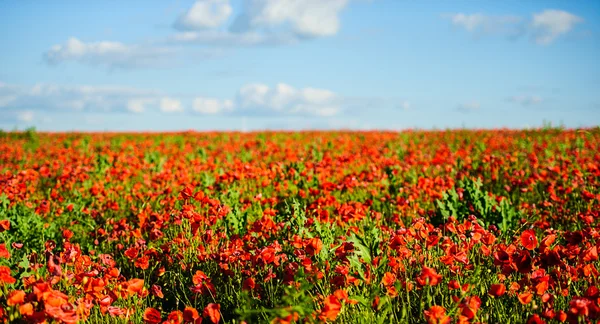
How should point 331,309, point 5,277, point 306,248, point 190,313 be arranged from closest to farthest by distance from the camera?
1. point 331,309
2. point 190,313
3. point 5,277
4. point 306,248

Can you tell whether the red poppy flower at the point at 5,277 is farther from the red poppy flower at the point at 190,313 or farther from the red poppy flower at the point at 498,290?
the red poppy flower at the point at 498,290

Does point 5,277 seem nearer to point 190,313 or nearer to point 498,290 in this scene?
point 190,313

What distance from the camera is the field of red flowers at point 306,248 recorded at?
8.35ft

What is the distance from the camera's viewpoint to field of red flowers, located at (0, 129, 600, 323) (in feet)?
8.35

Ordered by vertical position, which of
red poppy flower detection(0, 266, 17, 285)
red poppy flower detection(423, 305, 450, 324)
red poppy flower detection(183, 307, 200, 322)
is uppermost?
red poppy flower detection(0, 266, 17, 285)

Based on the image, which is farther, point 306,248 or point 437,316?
point 306,248

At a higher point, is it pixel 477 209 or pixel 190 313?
pixel 477 209

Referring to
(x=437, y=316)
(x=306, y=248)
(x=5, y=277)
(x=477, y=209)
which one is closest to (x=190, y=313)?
(x=306, y=248)

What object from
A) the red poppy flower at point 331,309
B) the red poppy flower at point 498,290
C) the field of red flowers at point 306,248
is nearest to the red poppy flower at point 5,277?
the field of red flowers at point 306,248

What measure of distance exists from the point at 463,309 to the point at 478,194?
104 inches

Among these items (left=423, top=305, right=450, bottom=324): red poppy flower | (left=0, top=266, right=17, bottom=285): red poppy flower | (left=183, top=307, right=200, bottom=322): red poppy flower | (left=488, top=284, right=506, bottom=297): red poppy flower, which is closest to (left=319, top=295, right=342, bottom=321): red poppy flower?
(left=423, top=305, right=450, bottom=324): red poppy flower

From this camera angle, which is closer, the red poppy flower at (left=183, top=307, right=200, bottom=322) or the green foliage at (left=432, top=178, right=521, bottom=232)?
the red poppy flower at (left=183, top=307, right=200, bottom=322)

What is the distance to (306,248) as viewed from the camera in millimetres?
2746

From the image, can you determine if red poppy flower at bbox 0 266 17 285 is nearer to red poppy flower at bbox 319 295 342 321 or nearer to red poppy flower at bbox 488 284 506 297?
red poppy flower at bbox 319 295 342 321
